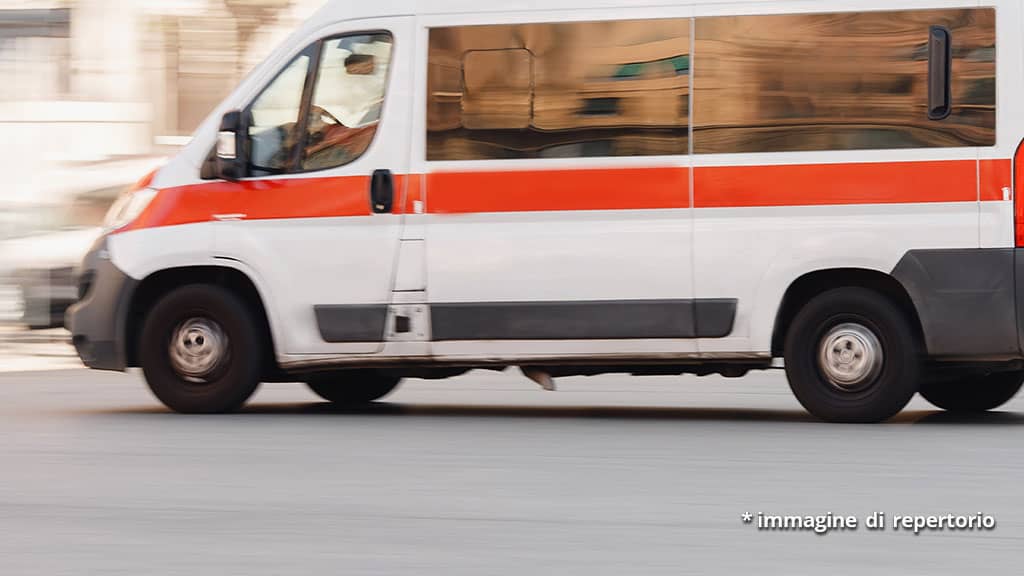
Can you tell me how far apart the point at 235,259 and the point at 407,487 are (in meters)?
2.97

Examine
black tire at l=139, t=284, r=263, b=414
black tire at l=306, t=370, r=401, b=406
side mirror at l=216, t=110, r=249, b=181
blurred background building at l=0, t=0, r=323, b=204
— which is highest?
blurred background building at l=0, t=0, r=323, b=204

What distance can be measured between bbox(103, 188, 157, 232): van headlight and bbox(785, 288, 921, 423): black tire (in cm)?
342

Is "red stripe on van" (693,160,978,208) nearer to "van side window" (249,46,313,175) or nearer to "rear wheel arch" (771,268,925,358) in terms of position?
"rear wheel arch" (771,268,925,358)

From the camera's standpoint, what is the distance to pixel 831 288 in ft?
31.2

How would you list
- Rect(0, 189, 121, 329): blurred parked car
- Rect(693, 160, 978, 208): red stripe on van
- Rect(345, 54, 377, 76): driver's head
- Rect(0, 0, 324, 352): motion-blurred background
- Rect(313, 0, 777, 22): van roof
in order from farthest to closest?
Rect(0, 0, 324, 352): motion-blurred background < Rect(0, 189, 121, 329): blurred parked car < Rect(345, 54, 377, 76): driver's head < Rect(313, 0, 777, 22): van roof < Rect(693, 160, 978, 208): red stripe on van

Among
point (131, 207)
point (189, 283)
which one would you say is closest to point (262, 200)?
point (189, 283)

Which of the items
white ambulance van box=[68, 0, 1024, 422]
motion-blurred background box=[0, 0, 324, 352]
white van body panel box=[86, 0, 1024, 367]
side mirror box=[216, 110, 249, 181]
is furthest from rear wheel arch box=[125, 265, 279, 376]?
motion-blurred background box=[0, 0, 324, 352]

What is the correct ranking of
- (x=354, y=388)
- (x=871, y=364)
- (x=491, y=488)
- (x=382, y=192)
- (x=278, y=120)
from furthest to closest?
(x=354, y=388)
(x=278, y=120)
(x=382, y=192)
(x=871, y=364)
(x=491, y=488)

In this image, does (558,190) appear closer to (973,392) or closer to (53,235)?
(973,392)

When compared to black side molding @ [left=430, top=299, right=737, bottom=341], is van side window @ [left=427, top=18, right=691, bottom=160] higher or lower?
higher

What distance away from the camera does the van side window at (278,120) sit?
998 cm

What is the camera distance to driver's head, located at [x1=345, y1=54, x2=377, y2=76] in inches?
391

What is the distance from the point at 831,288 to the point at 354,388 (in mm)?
3067

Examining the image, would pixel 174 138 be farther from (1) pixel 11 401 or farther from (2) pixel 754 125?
(2) pixel 754 125
